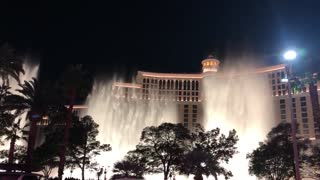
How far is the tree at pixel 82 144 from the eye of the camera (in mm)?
48125

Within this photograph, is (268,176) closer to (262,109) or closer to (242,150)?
(242,150)

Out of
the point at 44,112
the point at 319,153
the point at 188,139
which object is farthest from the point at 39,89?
the point at 319,153

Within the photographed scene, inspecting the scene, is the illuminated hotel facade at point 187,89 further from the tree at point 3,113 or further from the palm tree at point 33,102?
the tree at point 3,113

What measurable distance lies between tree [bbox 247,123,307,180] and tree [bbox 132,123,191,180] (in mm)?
10701

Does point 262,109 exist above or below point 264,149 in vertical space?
above

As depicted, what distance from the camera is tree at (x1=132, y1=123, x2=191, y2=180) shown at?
4928cm

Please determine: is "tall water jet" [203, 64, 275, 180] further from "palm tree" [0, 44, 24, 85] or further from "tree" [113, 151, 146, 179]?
"palm tree" [0, 44, 24, 85]

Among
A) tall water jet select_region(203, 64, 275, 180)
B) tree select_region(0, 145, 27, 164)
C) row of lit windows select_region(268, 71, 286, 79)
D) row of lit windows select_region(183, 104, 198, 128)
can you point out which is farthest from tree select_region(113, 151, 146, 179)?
row of lit windows select_region(268, 71, 286, 79)

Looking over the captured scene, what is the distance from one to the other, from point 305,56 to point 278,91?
7593cm

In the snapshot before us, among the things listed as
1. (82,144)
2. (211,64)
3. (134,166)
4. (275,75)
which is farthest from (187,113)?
(82,144)

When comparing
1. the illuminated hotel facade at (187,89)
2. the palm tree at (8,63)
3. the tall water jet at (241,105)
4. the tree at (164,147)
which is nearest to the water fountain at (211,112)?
the tall water jet at (241,105)

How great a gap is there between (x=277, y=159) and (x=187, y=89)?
7284 centimetres

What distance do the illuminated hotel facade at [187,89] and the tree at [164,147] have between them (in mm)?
52741

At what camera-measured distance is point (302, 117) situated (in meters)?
97.6
